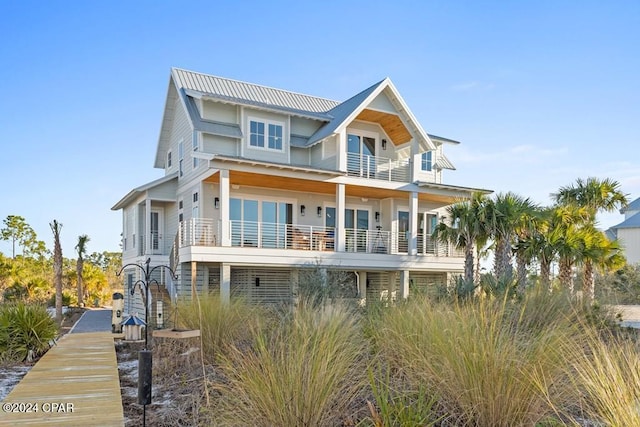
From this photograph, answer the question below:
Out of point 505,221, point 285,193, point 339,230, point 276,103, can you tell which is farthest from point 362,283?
point 276,103

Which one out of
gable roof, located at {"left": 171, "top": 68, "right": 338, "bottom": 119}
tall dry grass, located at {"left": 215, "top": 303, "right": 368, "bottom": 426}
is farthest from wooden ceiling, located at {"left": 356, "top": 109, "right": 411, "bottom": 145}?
tall dry grass, located at {"left": 215, "top": 303, "right": 368, "bottom": 426}

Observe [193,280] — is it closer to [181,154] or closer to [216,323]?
[216,323]

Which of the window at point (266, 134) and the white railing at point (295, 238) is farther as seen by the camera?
the window at point (266, 134)

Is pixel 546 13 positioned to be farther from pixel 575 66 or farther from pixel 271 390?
pixel 271 390

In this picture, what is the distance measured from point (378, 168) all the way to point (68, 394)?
54.7ft

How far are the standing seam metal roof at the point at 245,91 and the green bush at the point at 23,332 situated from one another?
11931mm

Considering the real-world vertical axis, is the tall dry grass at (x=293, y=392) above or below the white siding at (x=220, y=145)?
below

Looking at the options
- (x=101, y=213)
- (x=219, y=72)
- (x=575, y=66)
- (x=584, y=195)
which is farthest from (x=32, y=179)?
(x=584, y=195)

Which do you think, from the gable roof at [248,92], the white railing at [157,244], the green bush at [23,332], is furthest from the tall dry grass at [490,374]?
the white railing at [157,244]

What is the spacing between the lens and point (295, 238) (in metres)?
19.8

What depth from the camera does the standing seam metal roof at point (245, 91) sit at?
2078 centimetres

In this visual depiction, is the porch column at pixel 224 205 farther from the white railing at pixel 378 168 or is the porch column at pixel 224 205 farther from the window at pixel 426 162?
the window at pixel 426 162

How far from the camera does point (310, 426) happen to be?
4289 millimetres

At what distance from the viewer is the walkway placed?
585 centimetres
